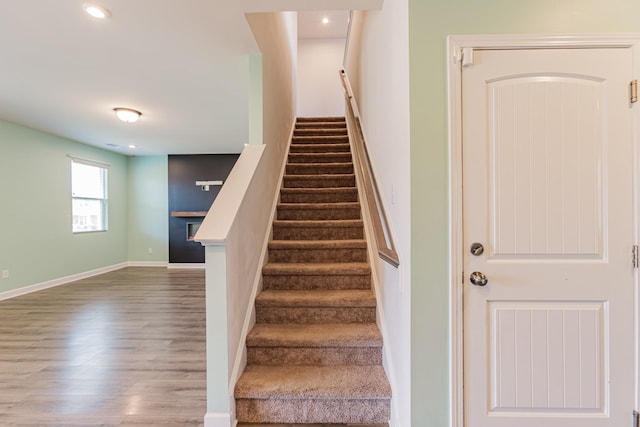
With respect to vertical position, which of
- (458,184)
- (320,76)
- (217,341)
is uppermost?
(320,76)

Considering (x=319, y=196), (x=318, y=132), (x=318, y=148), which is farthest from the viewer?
(x=318, y=132)

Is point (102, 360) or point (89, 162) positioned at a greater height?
point (89, 162)

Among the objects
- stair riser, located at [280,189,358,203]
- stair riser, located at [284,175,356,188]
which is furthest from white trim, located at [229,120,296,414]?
stair riser, located at [284,175,356,188]

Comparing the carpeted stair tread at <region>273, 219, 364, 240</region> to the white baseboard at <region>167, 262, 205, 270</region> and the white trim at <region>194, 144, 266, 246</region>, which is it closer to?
the white trim at <region>194, 144, 266, 246</region>

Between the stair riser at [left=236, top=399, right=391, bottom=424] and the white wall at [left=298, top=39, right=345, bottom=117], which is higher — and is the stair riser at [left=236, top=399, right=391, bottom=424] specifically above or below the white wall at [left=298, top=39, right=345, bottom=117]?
below

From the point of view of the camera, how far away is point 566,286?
138cm

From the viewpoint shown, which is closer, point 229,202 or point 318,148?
point 229,202

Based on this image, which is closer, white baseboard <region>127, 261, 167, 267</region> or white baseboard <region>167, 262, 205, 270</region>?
white baseboard <region>167, 262, 205, 270</region>

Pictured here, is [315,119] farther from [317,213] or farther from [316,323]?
[316,323]

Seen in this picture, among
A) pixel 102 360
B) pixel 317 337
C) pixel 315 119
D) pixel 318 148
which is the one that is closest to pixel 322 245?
pixel 317 337

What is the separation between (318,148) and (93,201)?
5022mm

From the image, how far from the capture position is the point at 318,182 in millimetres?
3584

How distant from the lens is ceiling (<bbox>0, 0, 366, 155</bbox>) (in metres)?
2.00

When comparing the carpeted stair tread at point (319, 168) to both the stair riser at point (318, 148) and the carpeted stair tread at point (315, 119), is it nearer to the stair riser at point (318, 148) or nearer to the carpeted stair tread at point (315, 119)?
Answer: the stair riser at point (318, 148)
